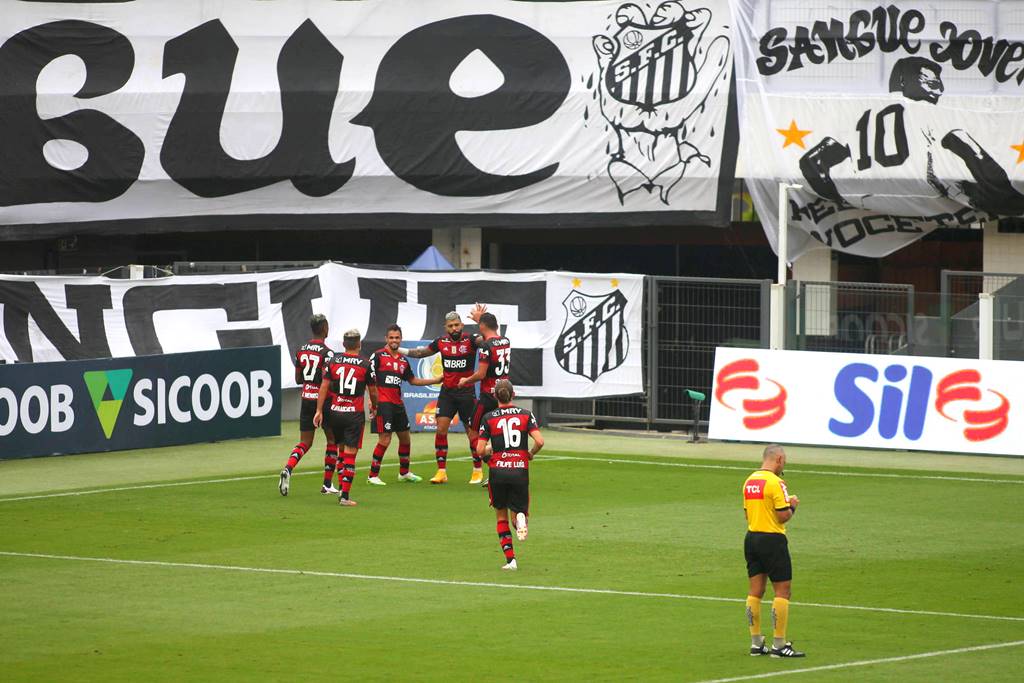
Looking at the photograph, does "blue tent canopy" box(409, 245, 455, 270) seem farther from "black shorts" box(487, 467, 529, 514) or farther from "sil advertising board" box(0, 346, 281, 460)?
"black shorts" box(487, 467, 529, 514)

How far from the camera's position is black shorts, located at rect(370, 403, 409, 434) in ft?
72.2

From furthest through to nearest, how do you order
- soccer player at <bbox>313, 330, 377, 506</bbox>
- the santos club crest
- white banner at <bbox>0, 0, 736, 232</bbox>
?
1. white banner at <bbox>0, 0, 736, 232</bbox>
2. the santos club crest
3. soccer player at <bbox>313, 330, 377, 506</bbox>

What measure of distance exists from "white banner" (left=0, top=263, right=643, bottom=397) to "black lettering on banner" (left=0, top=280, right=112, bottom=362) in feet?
0.06

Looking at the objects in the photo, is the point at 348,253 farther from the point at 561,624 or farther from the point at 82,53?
the point at 561,624

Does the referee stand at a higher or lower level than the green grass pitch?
higher

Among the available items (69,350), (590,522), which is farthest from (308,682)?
(69,350)

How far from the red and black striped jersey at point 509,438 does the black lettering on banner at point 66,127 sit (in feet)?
65.2

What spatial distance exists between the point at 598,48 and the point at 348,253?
25.8 feet

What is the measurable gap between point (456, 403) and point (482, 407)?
1.63 feet

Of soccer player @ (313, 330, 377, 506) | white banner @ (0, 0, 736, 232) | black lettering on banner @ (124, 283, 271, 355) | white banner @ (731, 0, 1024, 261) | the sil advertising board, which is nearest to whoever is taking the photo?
soccer player @ (313, 330, 377, 506)

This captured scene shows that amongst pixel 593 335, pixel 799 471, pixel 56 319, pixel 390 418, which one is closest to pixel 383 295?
pixel 593 335

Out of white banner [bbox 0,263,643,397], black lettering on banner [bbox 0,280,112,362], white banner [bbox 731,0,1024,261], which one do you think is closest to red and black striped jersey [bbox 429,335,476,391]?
white banner [bbox 0,263,643,397]

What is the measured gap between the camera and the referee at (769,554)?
40.8ft

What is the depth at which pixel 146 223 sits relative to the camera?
34.4 meters
